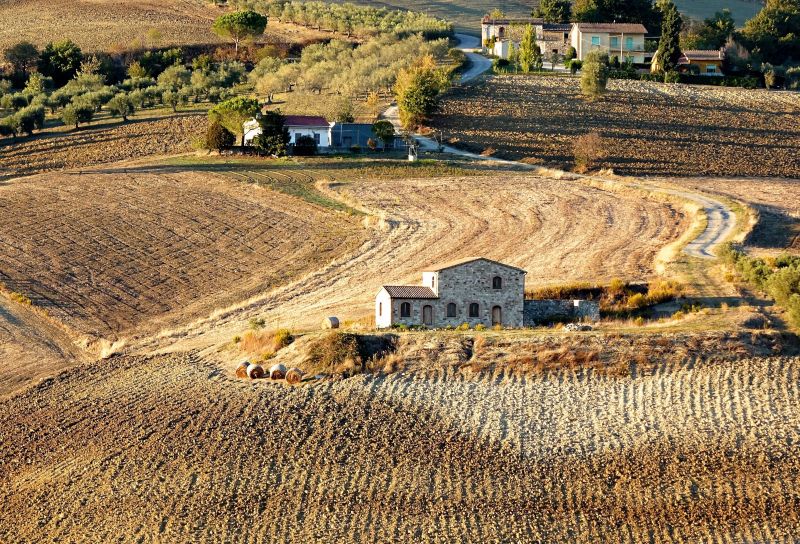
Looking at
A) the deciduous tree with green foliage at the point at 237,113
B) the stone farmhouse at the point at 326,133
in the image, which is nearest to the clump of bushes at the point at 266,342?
the stone farmhouse at the point at 326,133

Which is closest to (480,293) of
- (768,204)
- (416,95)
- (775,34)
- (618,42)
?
(768,204)

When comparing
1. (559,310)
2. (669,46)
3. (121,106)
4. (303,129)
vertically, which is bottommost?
(559,310)

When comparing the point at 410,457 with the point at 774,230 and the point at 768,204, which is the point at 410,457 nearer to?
the point at 774,230

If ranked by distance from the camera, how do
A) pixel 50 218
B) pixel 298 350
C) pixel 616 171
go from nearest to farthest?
pixel 298 350 → pixel 50 218 → pixel 616 171

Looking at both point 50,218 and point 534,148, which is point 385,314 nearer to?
point 50,218

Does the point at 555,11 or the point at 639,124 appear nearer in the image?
the point at 639,124

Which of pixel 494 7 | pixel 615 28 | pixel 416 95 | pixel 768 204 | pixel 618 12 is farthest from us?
pixel 494 7

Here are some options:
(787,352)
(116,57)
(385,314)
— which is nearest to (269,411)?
(385,314)
